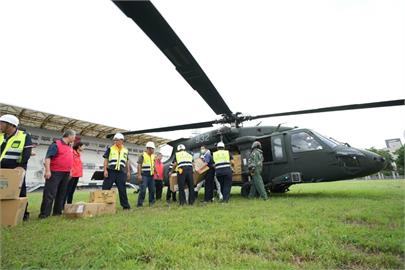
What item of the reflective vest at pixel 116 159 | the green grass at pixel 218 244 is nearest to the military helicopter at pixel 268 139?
the reflective vest at pixel 116 159

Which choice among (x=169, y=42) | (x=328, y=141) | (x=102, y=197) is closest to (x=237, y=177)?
(x=328, y=141)

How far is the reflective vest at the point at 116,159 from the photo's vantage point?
242 inches

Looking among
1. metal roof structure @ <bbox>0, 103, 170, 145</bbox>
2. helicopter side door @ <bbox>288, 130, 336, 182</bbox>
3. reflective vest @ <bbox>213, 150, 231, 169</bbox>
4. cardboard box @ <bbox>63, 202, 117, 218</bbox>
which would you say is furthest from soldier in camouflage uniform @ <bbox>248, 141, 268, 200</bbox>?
metal roof structure @ <bbox>0, 103, 170, 145</bbox>

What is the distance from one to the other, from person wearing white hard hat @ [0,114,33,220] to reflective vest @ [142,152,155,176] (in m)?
2.99

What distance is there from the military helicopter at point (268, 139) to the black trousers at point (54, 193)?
11.0ft

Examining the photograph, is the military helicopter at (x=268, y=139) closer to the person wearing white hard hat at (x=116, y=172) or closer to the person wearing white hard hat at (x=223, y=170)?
the person wearing white hard hat at (x=223, y=170)

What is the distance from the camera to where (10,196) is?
3.88 meters

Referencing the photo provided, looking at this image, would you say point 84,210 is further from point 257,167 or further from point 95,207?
point 257,167

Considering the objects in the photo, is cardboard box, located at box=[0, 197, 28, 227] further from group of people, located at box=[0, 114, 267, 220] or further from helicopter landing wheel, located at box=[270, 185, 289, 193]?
helicopter landing wheel, located at box=[270, 185, 289, 193]

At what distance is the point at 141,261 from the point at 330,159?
6154 mm

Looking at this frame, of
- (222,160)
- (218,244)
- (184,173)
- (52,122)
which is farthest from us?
(52,122)

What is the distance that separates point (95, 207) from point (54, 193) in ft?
2.85

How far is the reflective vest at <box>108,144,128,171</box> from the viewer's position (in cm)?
614

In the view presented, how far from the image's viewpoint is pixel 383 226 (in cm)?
323
